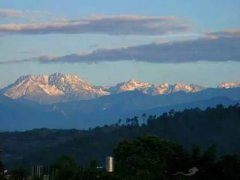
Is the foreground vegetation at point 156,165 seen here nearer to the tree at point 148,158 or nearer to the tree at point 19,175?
the tree at point 148,158

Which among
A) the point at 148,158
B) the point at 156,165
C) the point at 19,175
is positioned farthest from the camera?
the point at 19,175

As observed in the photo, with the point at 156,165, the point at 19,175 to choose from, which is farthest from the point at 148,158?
the point at 19,175

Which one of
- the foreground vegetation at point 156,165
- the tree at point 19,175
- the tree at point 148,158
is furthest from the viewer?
the tree at point 19,175

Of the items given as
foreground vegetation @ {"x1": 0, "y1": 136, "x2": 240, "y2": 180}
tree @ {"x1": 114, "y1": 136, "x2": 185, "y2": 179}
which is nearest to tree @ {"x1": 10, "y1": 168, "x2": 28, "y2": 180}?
foreground vegetation @ {"x1": 0, "y1": 136, "x2": 240, "y2": 180}

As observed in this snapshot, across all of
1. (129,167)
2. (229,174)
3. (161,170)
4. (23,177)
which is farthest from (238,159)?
(23,177)

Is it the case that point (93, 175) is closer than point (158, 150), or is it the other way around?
point (93, 175)

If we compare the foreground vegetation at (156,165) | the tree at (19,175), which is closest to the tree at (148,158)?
the foreground vegetation at (156,165)

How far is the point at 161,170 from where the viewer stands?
2653 inches

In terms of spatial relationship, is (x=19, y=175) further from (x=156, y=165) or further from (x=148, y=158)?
(x=156, y=165)

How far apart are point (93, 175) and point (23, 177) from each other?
107 ft

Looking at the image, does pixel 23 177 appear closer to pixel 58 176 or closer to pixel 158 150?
pixel 158 150

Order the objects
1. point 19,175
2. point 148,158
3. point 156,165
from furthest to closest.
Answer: point 19,175
point 148,158
point 156,165

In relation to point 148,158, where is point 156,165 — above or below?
below

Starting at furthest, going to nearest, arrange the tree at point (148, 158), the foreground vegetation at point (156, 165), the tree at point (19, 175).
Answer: the tree at point (19, 175) < the tree at point (148, 158) < the foreground vegetation at point (156, 165)
